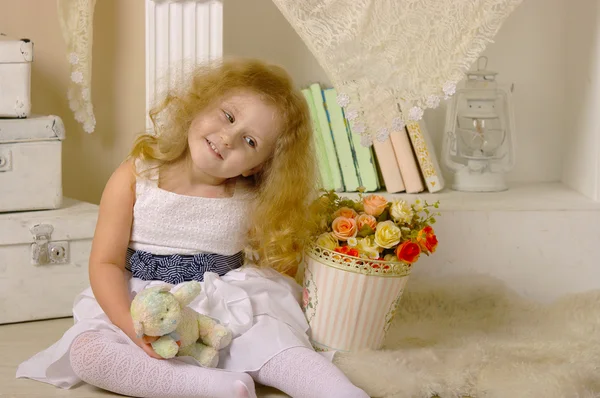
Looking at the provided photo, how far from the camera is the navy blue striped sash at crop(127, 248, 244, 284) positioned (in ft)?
5.55

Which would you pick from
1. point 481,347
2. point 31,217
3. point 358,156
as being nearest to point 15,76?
point 31,217

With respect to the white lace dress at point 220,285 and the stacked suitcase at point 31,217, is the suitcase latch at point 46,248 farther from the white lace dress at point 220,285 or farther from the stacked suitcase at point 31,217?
the white lace dress at point 220,285

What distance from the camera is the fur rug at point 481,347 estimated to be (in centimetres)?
155

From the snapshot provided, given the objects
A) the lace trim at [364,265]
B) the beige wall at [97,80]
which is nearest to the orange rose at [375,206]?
the lace trim at [364,265]

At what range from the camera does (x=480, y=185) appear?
7.54ft

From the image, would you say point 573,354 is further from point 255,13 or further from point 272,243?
point 255,13

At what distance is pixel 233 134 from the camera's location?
163cm

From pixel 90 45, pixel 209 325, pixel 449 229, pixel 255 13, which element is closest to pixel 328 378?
pixel 209 325

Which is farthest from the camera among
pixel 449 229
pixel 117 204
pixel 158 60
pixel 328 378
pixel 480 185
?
pixel 480 185

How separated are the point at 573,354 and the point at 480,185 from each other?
0.67 metres

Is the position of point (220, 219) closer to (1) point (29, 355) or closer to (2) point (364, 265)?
(2) point (364, 265)

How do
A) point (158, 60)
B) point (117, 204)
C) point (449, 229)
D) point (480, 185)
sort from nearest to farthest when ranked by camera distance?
point (117, 204) → point (158, 60) → point (449, 229) → point (480, 185)

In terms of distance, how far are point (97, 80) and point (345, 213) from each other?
31.1 inches

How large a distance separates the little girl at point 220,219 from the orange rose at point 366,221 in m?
0.11
